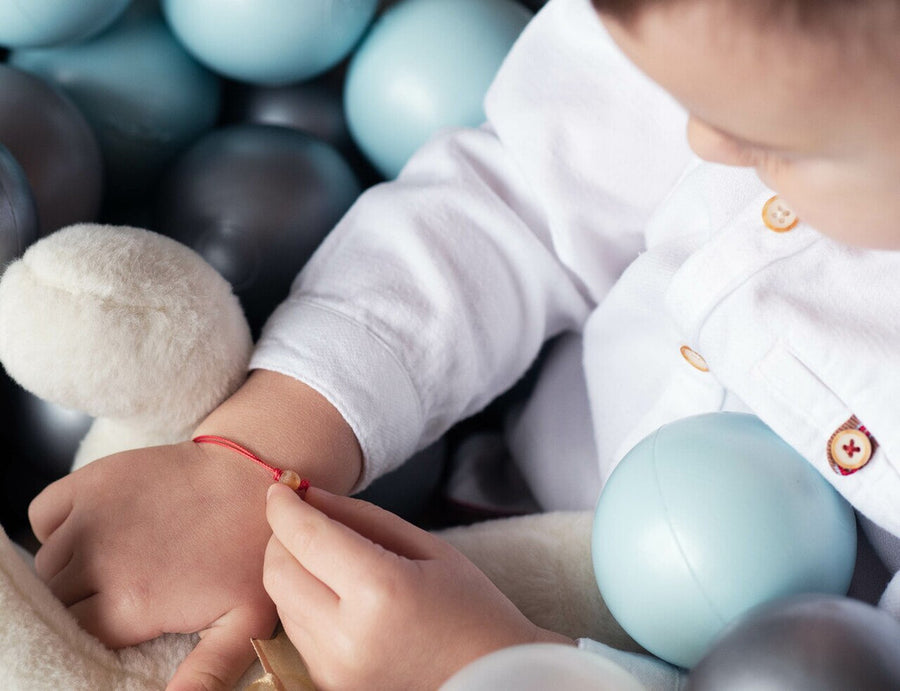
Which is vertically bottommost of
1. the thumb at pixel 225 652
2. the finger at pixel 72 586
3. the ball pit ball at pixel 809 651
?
the finger at pixel 72 586

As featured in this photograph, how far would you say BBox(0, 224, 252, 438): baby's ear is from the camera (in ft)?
1.77

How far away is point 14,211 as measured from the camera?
2.10ft

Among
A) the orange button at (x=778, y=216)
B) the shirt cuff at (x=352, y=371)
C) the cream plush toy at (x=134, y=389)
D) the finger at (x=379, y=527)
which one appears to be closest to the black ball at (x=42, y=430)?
the cream plush toy at (x=134, y=389)

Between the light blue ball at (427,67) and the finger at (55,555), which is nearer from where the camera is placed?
the finger at (55,555)

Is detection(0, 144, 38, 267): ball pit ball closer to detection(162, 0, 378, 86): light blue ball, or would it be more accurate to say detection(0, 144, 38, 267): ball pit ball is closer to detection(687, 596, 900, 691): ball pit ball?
detection(162, 0, 378, 86): light blue ball

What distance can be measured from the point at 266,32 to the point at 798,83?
674 millimetres

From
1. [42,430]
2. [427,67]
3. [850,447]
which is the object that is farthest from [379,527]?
[427,67]

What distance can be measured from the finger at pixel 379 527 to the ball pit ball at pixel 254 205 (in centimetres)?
33

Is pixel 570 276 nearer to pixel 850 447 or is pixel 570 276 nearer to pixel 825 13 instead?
pixel 850 447

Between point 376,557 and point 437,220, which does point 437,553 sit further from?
point 437,220

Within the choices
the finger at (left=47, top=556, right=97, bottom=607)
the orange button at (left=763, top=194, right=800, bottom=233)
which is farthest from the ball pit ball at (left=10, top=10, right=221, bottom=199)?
the orange button at (left=763, top=194, right=800, bottom=233)

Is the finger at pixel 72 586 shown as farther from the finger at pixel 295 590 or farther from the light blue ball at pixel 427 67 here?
the light blue ball at pixel 427 67

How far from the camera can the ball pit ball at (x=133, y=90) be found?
0.89 meters

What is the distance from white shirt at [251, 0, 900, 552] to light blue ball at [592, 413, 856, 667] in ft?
0.17
